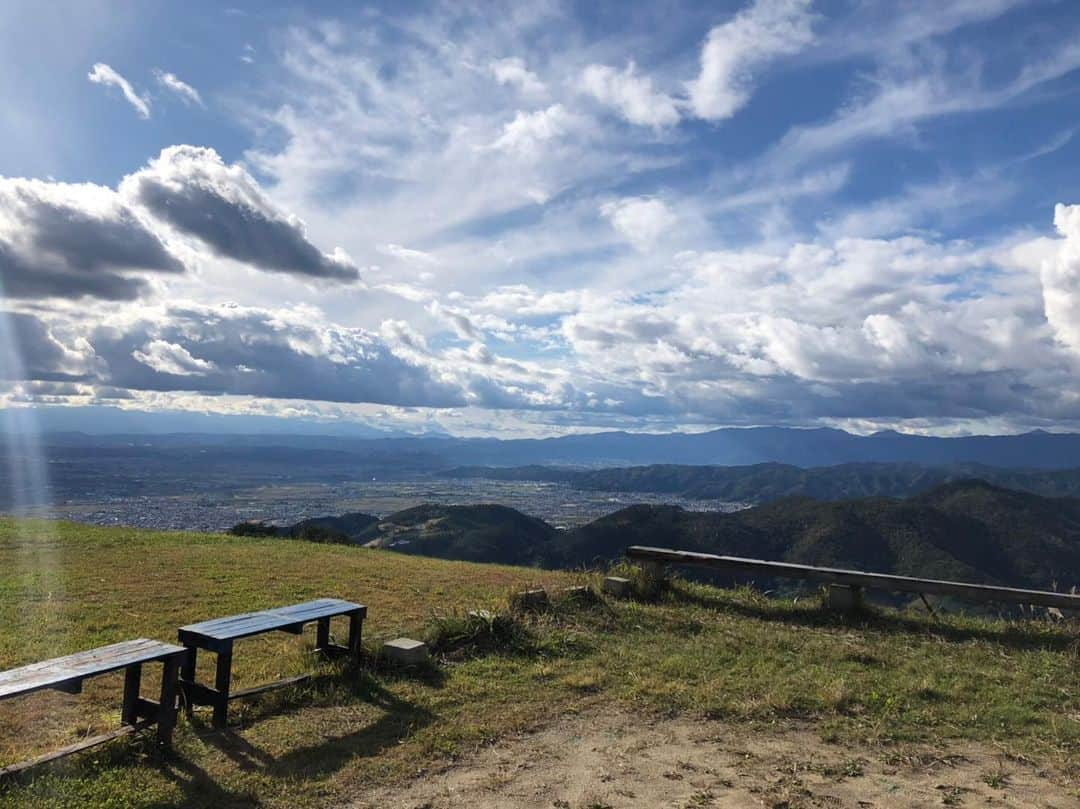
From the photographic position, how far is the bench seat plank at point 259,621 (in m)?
5.46

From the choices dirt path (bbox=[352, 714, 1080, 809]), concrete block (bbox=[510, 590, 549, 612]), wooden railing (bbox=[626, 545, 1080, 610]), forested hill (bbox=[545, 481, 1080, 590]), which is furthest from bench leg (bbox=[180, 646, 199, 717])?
forested hill (bbox=[545, 481, 1080, 590])

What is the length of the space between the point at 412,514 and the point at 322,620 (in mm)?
79296

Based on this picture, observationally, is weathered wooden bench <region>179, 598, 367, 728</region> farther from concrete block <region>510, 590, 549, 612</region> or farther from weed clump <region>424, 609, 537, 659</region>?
concrete block <region>510, 590, 549, 612</region>

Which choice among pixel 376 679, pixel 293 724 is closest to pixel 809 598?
pixel 376 679

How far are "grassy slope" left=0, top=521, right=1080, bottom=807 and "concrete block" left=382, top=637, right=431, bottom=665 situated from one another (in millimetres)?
197

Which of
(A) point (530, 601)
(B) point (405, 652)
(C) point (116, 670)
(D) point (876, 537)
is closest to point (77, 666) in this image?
(C) point (116, 670)

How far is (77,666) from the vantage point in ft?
14.9

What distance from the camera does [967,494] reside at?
349ft

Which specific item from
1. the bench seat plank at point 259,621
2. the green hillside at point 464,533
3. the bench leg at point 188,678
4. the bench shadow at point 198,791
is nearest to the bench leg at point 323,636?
the bench seat plank at point 259,621

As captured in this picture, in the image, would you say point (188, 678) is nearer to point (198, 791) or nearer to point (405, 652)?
point (198, 791)

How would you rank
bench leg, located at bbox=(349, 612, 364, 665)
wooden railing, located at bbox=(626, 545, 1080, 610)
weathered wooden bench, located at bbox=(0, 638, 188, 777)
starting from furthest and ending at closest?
1. wooden railing, located at bbox=(626, 545, 1080, 610)
2. bench leg, located at bbox=(349, 612, 364, 665)
3. weathered wooden bench, located at bbox=(0, 638, 188, 777)

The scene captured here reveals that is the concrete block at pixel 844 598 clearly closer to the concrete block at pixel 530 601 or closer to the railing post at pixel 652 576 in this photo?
the railing post at pixel 652 576

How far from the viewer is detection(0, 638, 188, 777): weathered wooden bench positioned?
4.25 metres

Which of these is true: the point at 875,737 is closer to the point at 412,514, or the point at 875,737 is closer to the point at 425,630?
the point at 425,630
